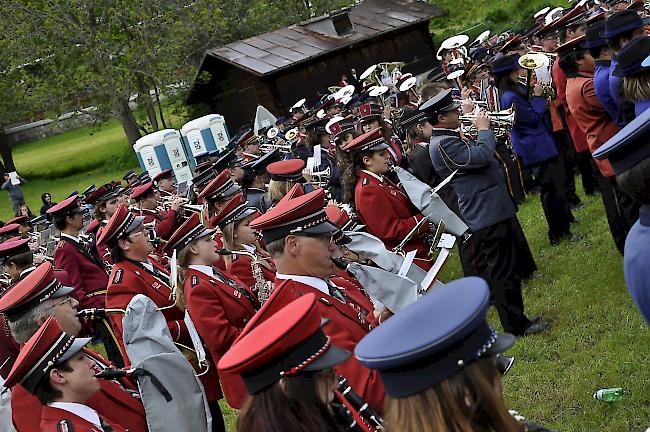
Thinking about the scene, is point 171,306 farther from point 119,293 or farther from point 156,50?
point 156,50

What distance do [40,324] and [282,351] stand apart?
9.00 ft

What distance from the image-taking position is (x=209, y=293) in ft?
18.8

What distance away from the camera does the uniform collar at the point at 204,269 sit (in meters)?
5.90

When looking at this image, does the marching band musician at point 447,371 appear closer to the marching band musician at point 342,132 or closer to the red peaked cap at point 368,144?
the red peaked cap at point 368,144

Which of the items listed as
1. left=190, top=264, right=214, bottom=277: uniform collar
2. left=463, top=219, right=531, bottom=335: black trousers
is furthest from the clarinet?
left=463, top=219, right=531, bottom=335: black trousers

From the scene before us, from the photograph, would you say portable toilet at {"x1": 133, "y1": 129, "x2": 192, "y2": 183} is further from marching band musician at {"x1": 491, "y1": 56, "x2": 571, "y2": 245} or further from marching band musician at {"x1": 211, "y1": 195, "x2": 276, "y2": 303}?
marching band musician at {"x1": 211, "y1": 195, "x2": 276, "y2": 303}

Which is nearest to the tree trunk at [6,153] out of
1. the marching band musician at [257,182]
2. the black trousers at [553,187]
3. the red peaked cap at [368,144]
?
the marching band musician at [257,182]

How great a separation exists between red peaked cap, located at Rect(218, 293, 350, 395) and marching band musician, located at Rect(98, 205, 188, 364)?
3147 mm

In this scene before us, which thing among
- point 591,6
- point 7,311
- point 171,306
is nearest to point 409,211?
point 171,306

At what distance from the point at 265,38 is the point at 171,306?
91.8ft

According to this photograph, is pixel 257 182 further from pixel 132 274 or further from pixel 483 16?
pixel 483 16

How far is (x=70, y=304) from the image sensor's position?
540cm

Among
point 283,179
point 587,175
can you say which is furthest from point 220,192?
point 587,175

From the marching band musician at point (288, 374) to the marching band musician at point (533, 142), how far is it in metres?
6.86
